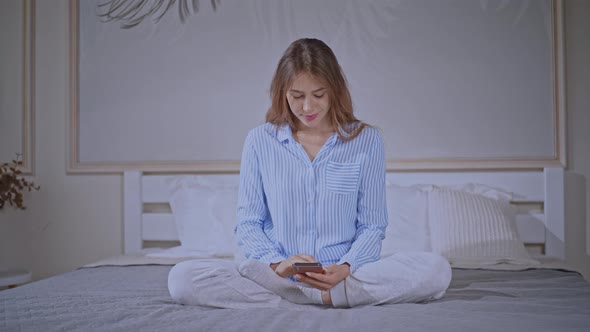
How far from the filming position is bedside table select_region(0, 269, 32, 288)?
9.18 feet

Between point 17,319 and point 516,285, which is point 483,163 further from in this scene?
point 17,319

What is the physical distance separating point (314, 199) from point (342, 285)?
0.32 m

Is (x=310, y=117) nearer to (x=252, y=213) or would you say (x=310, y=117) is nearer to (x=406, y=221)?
(x=252, y=213)

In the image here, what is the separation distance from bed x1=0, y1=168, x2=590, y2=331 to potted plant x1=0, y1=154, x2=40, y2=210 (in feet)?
1.89

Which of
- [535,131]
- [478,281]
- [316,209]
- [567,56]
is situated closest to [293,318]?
[316,209]

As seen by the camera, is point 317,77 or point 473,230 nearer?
point 317,77

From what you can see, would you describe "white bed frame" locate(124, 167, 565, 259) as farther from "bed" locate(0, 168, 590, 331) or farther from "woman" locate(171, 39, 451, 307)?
"woman" locate(171, 39, 451, 307)

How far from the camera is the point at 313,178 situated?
1.78m

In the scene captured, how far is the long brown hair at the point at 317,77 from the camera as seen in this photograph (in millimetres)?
1759

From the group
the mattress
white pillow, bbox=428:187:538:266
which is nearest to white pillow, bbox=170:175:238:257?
the mattress

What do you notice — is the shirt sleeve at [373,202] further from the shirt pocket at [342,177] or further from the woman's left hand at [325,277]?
the woman's left hand at [325,277]

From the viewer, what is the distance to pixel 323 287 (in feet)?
4.99

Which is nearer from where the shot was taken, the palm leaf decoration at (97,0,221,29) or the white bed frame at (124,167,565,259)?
the white bed frame at (124,167,565,259)

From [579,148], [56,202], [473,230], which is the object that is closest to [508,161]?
[579,148]
